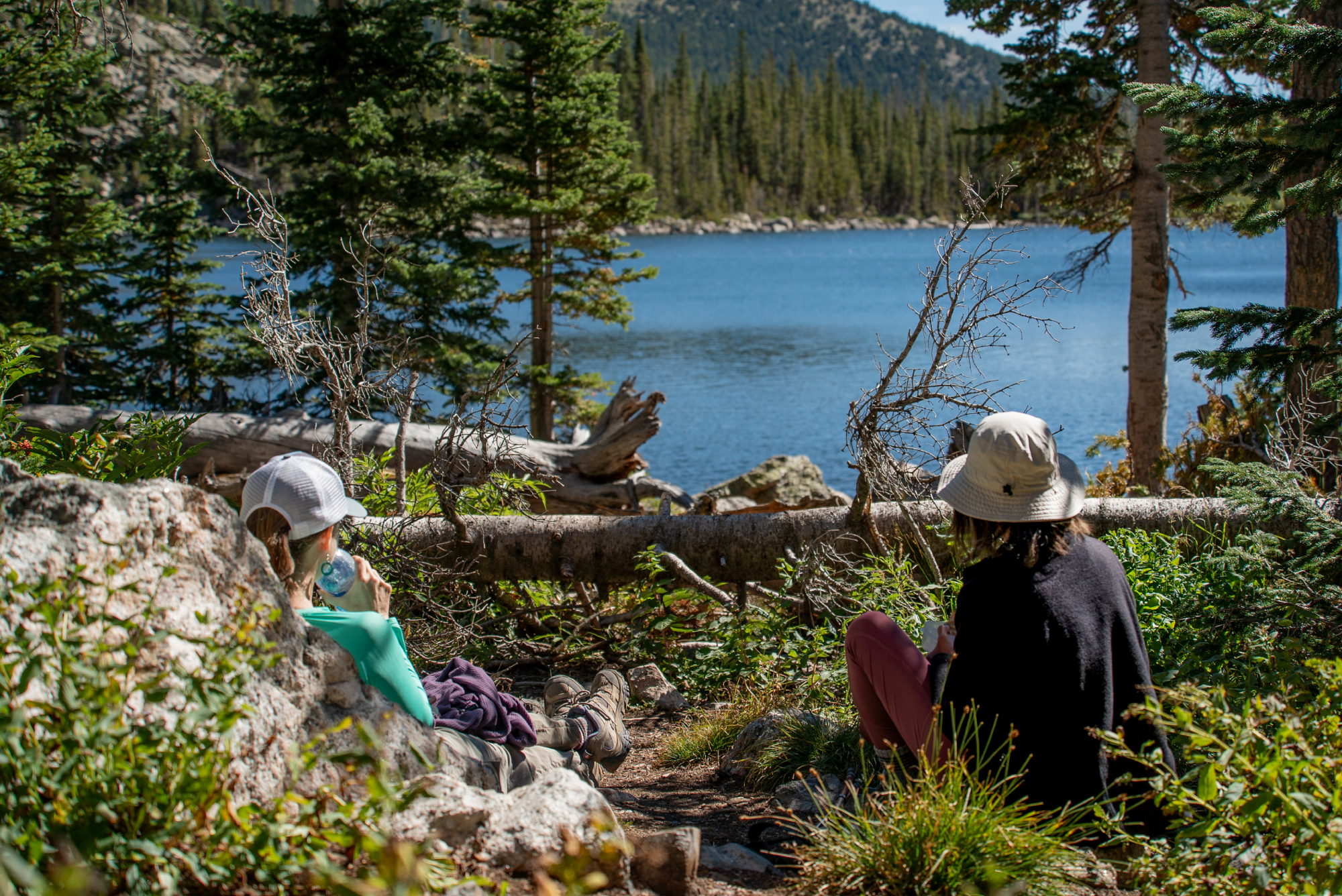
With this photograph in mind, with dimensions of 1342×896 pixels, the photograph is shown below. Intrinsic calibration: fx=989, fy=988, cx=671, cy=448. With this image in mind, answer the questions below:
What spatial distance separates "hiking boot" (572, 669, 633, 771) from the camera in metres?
3.82

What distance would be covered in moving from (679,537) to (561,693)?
159 centimetres

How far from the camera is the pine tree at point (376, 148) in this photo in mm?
11008

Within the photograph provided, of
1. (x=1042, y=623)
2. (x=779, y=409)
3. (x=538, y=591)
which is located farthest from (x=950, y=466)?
(x=779, y=409)

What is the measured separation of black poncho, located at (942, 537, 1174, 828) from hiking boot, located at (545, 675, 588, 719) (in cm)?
192

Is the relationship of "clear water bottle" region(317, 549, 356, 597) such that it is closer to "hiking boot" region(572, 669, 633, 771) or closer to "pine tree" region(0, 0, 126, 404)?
"hiking boot" region(572, 669, 633, 771)

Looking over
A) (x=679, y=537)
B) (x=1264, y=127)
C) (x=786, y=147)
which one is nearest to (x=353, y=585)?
(x=679, y=537)

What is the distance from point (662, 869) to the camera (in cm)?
246

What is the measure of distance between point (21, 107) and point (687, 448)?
993cm

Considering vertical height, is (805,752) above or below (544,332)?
below

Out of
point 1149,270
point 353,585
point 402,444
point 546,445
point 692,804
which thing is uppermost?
point 1149,270

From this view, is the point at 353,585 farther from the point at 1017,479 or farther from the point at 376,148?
the point at 376,148

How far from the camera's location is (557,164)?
42.5 feet

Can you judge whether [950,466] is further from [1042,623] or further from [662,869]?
[662,869]

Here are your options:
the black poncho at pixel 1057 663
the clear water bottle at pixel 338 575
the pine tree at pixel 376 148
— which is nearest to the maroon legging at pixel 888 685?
the black poncho at pixel 1057 663
